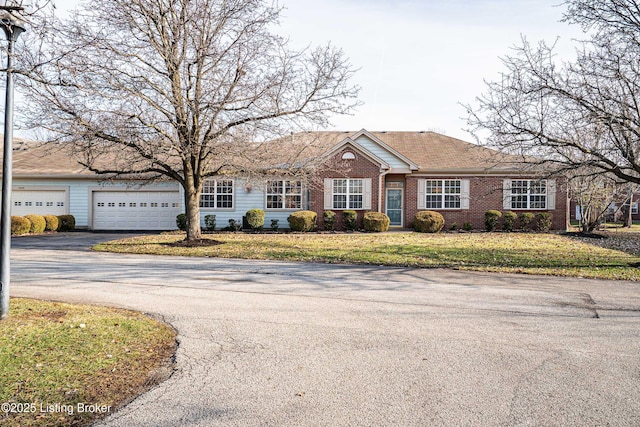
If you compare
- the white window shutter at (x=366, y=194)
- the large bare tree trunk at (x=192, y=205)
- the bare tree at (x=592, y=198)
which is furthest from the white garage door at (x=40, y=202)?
the bare tree at (x=592, y=198)

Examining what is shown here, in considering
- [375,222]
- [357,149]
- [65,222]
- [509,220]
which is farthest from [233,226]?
[509,220]

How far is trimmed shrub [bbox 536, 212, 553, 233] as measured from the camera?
79.1ft

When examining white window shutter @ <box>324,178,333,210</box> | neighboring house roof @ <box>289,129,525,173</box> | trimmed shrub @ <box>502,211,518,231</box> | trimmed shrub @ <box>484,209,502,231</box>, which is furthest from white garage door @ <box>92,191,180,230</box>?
trimmed shrub @ <box>502,211,518,231</box>

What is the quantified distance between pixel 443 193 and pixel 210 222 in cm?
1262

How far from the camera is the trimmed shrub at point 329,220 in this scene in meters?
23.2

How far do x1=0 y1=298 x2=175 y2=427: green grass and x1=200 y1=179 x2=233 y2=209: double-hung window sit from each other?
1809 cm

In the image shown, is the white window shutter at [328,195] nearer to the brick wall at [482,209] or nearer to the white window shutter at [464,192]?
the brick wall at [482,209]

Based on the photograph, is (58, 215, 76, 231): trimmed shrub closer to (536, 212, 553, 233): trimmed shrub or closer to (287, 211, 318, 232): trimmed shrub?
(287, 211, 318, 232): trimmed shrub

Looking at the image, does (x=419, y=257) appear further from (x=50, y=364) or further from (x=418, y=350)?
(x=50, y=364)

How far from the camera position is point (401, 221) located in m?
25.7

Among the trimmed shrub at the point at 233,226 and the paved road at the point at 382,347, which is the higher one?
the trimmed shrub at the point at 233,226

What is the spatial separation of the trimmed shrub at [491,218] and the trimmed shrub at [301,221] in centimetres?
923

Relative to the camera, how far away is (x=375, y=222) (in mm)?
22578

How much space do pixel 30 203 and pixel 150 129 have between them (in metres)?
15.1
